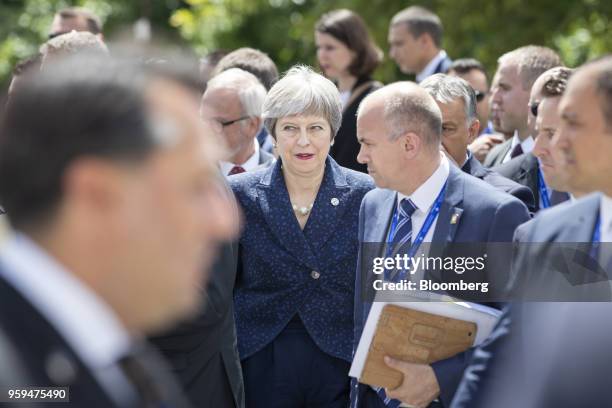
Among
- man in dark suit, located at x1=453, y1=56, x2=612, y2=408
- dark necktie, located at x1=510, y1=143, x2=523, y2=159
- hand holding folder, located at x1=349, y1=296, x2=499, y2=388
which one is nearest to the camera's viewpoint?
man in dark suit, located at x1=453, y1=56, x2=612, y2=408

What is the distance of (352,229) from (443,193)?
0.89 m

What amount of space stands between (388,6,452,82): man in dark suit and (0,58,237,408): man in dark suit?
7.58 metres

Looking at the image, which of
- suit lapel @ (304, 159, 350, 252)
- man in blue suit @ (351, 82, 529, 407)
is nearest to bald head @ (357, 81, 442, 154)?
man in blue suit @ (351, 82, 529, 407)

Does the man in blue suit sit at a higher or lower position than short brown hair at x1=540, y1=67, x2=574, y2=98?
lower

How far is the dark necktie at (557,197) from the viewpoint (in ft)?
18.7

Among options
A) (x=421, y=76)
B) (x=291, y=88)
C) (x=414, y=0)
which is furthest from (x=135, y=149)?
(x=414, y=0)

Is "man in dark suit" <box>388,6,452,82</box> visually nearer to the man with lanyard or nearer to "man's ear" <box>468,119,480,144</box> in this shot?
"man's ear" <box>468,119,480,144</box>

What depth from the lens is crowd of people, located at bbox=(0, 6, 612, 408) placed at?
1.76 m

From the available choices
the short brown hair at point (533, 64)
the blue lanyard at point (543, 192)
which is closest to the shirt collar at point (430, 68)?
the short brown hair at point (533, 64)

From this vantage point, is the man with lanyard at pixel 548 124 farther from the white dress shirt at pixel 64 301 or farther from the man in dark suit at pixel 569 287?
the white dress shirt at pixel 64 301

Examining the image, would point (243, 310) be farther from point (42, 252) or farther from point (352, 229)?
point (42, 252)

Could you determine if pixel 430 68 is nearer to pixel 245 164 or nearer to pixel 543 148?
pixel 245 164

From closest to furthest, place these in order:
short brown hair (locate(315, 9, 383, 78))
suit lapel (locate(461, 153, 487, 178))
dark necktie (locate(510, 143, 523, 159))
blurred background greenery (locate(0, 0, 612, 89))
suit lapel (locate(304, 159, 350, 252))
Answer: suit lapel (locate(304, 159, 350, 252)) < suit lapel (locate(461, 153, 487, 178)) < dark necktie (locate(510, 143, 523, 159)) < short brown hair (locate(315, 9, 383, 78)) < blurred background greenery (locate(0, 0, 612, 89))

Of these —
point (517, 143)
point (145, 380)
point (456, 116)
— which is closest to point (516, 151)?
point (517, 143)
